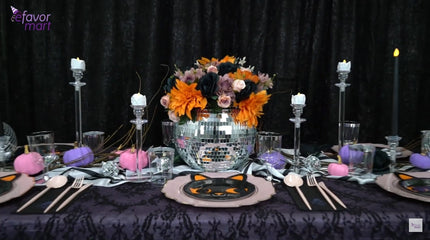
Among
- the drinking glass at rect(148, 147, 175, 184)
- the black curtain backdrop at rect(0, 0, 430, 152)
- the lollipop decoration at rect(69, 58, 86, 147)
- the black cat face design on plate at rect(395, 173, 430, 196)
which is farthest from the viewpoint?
the black curtain backdrop at rect(0, 0, 430, 152)

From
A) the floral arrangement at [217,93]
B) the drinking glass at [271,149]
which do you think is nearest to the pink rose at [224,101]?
the floral arrangement at [217,93]

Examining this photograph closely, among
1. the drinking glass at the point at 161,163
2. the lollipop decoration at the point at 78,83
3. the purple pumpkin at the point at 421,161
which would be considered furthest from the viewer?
the lollipop decoration at the point at 78,83

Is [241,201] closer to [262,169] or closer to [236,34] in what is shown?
[262,169]

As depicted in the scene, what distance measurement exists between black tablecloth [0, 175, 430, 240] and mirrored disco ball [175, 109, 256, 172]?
0.28 metres

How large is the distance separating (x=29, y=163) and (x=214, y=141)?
506mm

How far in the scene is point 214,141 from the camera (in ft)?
2.98

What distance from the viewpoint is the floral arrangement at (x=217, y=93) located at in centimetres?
87

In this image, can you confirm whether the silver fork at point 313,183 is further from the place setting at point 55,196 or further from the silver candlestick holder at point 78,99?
the silver candlestick holder at point 78,99

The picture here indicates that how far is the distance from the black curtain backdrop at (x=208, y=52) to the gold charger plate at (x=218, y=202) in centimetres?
139

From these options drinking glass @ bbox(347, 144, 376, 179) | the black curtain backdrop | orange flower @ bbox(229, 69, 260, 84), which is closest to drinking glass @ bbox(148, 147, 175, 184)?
orange flower @ bbox(229, 69, 260, 84)

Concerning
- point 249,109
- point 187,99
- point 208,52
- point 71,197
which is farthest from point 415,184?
point 208,52

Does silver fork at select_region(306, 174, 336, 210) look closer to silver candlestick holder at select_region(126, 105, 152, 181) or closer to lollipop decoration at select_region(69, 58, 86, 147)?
silver candlestick holder at select_region(126, 105, 152, 181)

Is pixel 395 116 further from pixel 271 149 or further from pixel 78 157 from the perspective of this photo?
pixel 78 157

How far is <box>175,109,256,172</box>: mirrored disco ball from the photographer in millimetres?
909
